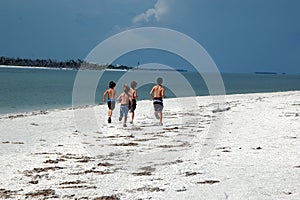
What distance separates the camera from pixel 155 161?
10.7 m

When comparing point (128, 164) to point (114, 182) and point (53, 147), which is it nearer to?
point (114, 182)

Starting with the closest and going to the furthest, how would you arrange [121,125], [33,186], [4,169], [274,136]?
[33,186] → [4,169] → [274,136] → [121,125]

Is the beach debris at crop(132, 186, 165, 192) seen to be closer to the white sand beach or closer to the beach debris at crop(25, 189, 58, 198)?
the white sand beach

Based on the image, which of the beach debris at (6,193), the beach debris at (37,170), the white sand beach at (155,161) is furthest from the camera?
the beach debris at (37,170)

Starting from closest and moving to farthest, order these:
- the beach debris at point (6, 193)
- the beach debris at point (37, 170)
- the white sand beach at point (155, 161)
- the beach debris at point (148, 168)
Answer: the beach debris at point (6, 193) → the white sand beach at point (155, 161) → the beach debris at point (37, 170) → the beach debris at point (148, 168)

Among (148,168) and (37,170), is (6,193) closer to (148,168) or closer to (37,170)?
(37,170)

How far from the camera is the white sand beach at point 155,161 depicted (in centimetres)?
781

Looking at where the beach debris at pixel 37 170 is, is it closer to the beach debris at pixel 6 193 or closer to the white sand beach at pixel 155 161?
the white sand beach at pixel 155 161

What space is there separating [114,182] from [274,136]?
704 cm

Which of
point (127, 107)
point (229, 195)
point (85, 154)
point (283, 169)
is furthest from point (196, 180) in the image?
point (127, 107)

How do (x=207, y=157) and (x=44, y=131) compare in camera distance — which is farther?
(x=44, y=131)

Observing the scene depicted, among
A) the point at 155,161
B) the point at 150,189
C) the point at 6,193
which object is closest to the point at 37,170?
the point at 6,193

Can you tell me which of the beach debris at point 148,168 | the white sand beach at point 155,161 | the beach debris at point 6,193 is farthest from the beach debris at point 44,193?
the beach debris at point 148,168

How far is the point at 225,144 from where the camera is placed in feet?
41.8
